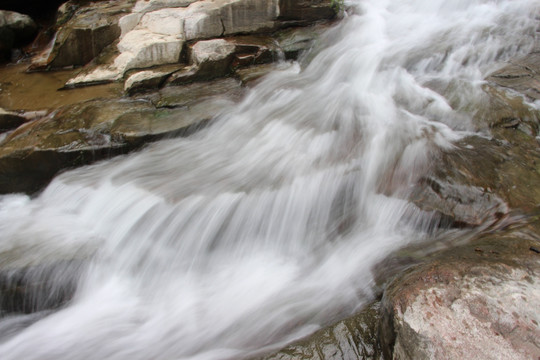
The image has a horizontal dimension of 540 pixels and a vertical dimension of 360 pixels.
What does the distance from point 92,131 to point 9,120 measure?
1.44 m

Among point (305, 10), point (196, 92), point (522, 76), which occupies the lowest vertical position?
point (196, 92)

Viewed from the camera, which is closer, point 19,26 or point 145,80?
point 145,80

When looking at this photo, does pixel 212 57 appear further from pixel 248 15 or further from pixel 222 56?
pixel 248 15

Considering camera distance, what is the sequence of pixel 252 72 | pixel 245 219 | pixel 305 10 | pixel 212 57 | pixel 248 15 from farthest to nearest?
pixel 305 10 < pixel 248 15 < pixel 252 72 < pixel 212 57 < pixel 245 219

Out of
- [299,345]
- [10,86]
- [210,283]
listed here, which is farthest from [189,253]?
[10,86]

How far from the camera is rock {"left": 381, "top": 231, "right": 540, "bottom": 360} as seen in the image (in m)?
2.00

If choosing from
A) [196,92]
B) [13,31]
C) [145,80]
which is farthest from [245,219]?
[13,31]

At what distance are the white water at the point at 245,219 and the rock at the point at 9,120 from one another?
1285mm

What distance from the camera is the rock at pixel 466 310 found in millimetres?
1998

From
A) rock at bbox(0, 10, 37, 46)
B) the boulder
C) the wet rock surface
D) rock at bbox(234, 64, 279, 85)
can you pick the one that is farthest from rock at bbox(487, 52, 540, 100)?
rock at bbox(0, 10, 37, 46)

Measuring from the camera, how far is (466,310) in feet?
7.14

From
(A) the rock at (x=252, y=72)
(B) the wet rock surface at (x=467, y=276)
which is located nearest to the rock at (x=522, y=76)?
(B) the wet rock surface at (x=467, y=276)

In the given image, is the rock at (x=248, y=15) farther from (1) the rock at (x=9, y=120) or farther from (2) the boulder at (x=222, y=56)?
(1) the rock at (x=9, y=120)

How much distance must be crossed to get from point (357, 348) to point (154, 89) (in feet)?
15.4
